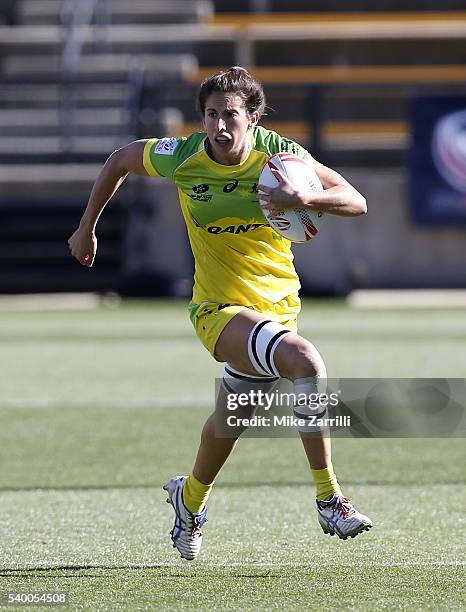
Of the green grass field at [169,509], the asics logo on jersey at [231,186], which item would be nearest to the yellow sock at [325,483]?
the green grass field at [169,509]

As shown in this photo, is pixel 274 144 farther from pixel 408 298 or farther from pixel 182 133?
pixel 182 133

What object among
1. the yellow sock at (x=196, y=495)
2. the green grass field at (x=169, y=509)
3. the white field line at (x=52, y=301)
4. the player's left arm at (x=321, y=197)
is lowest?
the white field line at (x=52, y=301)

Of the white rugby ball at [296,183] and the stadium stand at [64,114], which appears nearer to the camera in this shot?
the white rugby ball at [296,183]

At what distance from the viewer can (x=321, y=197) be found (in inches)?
195

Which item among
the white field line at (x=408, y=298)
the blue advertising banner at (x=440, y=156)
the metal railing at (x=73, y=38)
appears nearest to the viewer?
the white field line at (x=408, y=298)

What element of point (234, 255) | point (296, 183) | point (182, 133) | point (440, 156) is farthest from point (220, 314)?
point (182, 133)

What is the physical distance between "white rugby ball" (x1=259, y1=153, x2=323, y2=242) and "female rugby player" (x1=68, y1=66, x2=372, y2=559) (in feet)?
0.18

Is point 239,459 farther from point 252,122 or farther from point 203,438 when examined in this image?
point 252,122

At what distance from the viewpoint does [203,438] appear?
538 centimetres

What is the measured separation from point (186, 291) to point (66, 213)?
98.0 inches

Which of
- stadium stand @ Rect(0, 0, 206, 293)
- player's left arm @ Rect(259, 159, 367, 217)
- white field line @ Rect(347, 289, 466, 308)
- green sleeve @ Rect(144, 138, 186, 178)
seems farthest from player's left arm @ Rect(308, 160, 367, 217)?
stadium stand @ Rect(0, 0, 206, 293)

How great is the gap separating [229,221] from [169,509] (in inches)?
68.4

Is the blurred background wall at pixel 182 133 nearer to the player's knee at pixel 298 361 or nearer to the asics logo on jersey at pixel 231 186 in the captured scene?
the asics logo on jersey at pixel 231 186

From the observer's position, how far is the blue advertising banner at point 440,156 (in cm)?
1914
